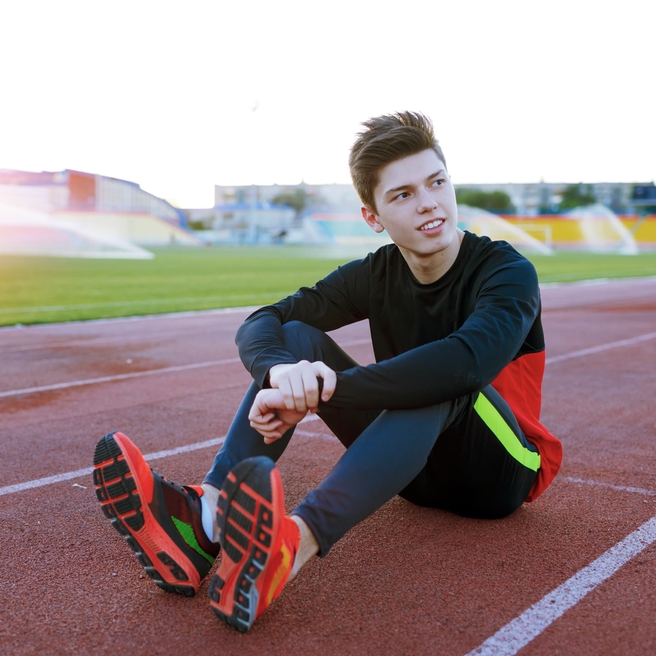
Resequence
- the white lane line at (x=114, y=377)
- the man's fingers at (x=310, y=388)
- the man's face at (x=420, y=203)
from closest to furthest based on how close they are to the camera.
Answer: the man's fingers at (x=310, y=388), the man's face at (x=420, y=203), the white lane line at (x=114, y=377)

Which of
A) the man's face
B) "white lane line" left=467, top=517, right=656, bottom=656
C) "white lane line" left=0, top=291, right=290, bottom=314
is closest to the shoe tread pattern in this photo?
"white lane line" left=467, top=517, right=656, bottom=656

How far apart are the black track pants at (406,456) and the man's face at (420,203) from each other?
49cm

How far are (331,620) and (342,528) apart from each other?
352 mm

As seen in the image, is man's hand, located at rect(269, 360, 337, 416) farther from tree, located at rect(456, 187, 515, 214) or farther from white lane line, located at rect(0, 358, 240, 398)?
tree, located at rect(456, 187, 515, 214)

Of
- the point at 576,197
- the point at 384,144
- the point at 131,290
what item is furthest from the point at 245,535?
the point at 576,197

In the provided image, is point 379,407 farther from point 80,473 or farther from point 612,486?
point 80,473

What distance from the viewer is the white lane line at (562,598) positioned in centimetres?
219

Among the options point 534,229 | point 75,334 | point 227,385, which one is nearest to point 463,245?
point 227,385

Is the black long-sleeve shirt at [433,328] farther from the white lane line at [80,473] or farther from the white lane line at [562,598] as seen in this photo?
the white lane line at [80,473]

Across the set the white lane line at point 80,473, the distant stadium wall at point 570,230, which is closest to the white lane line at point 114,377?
the white lane line at point 80,473

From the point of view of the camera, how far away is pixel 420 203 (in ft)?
9.06

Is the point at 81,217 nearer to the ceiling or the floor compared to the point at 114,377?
nearer to the floor

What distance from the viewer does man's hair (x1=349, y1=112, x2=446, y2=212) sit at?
2771 millimetres

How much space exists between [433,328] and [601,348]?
249 inches
